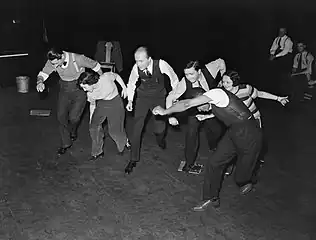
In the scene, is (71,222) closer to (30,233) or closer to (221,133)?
(30,233)

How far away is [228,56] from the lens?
11492 mm

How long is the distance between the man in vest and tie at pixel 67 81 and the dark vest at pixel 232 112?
68.2 inches

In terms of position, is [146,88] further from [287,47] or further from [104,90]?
[287,47]

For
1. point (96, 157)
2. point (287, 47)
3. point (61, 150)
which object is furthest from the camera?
point (287, 47)

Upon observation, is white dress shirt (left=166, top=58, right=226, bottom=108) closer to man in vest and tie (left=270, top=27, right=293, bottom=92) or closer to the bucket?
man in vest and tie (left=270, top=27, right=293, bottom=92)

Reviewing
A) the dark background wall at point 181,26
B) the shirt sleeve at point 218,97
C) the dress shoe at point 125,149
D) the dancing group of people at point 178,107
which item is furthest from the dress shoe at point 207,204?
the dark background wall at point 181,26

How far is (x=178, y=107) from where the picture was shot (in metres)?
3.92

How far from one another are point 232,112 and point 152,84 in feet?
3.97

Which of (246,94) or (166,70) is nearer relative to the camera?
(246,94)

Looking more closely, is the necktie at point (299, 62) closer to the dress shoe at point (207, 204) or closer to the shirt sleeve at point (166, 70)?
the shirt sleeve at point (166, 70)

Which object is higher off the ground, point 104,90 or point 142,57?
point 142,57

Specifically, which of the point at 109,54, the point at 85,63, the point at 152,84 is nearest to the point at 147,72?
the point at 152,84

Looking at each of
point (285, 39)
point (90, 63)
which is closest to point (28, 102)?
point (90, 63)

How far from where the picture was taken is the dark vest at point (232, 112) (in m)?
3.92
